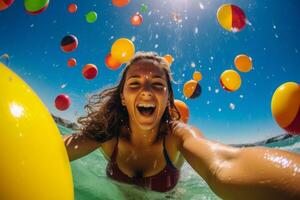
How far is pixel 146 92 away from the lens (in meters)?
3.02

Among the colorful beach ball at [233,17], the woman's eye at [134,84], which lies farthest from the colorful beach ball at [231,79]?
the woman's eye at [134,84]

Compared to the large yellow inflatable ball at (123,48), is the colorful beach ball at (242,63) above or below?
below

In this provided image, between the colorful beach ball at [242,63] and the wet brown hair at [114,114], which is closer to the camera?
the wet brown hair at [114,114]

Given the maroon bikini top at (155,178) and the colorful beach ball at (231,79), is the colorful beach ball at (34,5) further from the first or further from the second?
the colorful beach ball at (231,79)

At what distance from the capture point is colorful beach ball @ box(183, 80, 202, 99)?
566 centimetres

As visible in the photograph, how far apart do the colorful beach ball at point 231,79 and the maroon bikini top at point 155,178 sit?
261 cm

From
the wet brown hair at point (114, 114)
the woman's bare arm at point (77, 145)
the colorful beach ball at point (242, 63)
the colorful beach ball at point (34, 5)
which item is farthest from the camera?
the colorful beach ball at point (242, 63)

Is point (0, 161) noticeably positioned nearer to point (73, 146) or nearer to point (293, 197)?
point (293, 197)

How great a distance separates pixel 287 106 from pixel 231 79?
161 centimetres

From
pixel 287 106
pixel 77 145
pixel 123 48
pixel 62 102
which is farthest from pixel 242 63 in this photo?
pixel 77 145

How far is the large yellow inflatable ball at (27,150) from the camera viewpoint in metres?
1.23

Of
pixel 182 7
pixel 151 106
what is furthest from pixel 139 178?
pixel 182 7

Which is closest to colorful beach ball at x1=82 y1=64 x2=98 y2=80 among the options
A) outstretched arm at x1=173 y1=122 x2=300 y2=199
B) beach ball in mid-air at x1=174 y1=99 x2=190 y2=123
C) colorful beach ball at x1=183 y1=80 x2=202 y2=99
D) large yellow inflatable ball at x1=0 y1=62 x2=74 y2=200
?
colorful beach ball at x1=183 y1=80 x2=202 y2=99

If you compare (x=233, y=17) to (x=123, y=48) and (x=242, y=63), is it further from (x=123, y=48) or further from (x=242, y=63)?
(x=123, y=48)
